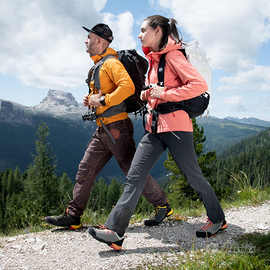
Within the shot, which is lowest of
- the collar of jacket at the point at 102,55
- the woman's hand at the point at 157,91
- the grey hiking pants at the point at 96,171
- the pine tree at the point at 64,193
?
the pine tree at the point at 64,193

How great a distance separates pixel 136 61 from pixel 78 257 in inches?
106

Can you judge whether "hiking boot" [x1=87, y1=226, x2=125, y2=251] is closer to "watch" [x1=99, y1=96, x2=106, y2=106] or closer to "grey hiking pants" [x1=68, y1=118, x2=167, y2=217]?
"grey hiking pants" [x1=68, y1=118, x2=167, y2=217]

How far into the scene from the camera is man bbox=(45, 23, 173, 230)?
10.4 feet

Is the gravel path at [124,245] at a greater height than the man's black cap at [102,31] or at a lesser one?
lesser

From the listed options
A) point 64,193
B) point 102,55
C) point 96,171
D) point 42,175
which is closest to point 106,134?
point 96,171

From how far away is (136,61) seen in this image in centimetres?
341

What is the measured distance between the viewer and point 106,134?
11.1 ft

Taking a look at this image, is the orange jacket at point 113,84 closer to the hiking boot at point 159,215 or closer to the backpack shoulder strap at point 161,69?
the backpack shoulder strap at point 161,69

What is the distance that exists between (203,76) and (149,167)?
4.29 feet

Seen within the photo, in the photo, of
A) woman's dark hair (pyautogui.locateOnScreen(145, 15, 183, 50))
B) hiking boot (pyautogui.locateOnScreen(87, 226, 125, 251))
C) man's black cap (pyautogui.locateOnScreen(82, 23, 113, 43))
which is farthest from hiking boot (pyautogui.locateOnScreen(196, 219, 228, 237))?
man's black cap (pyautogui.locateOnScreen(82, 23, 113, 43))

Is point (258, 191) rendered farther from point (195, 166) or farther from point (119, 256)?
point (119, 256)

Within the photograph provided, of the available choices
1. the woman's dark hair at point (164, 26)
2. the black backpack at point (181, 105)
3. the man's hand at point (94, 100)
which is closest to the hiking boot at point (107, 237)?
the black backpack at point (181, 105)

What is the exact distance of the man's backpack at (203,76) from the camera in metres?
2.70

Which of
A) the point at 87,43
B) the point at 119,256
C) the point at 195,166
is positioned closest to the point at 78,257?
the point at 119,256
